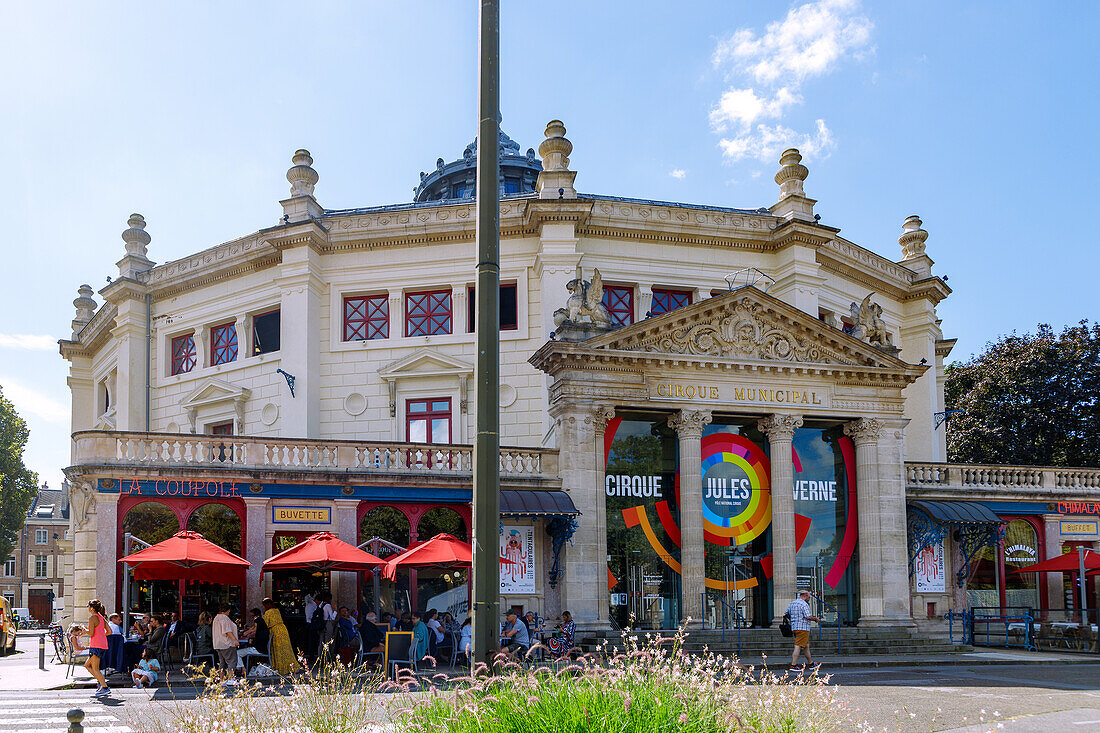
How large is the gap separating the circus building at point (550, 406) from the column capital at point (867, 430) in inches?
2.2

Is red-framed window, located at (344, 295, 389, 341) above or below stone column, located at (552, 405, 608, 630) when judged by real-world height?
above

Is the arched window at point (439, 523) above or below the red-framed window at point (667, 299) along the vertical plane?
below

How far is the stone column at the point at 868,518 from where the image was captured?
28.0 metres

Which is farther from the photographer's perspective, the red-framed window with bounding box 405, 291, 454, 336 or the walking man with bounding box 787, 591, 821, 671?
the red-framed window with bounding box 405, 291, 454, 336

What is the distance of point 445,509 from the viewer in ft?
84.6

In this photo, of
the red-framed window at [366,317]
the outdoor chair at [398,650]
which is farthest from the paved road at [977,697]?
the red-framed window at [366,317]

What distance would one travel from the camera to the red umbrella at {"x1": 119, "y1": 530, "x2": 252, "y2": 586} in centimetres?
2003

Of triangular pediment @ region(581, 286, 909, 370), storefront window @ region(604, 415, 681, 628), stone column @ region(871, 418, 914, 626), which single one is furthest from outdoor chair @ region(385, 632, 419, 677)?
stone column @ region(871, 418, 914, 626)

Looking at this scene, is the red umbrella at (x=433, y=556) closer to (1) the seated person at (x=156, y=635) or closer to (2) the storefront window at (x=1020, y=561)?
(1) the seated person at (x=156, y=635)

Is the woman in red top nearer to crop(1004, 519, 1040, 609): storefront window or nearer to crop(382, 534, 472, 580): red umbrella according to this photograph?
crop(382, 534, 472, 580): red umbrella

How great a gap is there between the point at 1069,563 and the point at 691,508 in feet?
39.6

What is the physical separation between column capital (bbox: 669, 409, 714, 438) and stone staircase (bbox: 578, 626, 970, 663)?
5.07 m

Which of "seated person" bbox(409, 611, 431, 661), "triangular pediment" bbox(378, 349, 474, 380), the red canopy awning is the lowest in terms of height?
"seated person" bbox(409, 611, 431, 661)

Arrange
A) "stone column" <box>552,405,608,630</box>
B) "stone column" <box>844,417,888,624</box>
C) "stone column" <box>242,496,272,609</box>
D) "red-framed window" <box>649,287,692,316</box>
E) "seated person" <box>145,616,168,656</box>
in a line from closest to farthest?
1. "seated person" <box>145,616,168,656</box>
2. "stone column" <box>242,496,272,609</box>
3. "stone column" <box>552,405,608,630</box>
4. "stone column" <box>844,417,888,624</box>
5. "red-framed window" <box>649,287,692,316</box>
